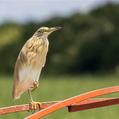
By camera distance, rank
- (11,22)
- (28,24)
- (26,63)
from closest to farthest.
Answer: (26,63), (28,24), (11,22)

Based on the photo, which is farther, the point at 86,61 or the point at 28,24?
the point at 28,24

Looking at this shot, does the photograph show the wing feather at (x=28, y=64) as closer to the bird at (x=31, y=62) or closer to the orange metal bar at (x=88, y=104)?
the bird at (x=31, y=62)

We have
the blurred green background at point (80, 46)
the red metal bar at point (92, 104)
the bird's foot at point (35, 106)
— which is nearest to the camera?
the red metal bar at point (92, 104)

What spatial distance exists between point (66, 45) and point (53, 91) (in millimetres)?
10506

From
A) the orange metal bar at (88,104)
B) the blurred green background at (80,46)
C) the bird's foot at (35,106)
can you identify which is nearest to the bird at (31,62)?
the bird's foot at (35,106)

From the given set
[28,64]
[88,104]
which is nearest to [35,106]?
[28,64]

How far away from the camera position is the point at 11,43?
27031 mm

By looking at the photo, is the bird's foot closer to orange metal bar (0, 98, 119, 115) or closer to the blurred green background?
orange metal bar (0, 98, 119, 115)

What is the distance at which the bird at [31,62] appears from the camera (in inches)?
129

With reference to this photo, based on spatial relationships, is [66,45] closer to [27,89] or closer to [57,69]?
[57,69]

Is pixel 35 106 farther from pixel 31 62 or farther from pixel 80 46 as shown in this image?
pixel 80 46

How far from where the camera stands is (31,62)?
3.32 metres

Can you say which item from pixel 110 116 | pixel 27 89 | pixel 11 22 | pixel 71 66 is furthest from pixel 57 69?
pixel 27 89

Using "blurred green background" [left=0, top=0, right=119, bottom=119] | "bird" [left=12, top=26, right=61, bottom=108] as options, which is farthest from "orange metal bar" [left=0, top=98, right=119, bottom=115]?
"blurred green background" [left=0, top=0, right=119, bottom=119]
